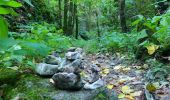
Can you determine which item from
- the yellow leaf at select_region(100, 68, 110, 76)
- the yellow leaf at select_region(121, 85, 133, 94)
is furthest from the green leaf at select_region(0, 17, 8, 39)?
the yellow leaf at select_region(100, 68, 110, 76)

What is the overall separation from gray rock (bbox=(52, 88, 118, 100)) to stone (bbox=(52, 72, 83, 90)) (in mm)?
43

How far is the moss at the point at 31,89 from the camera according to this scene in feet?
6.97

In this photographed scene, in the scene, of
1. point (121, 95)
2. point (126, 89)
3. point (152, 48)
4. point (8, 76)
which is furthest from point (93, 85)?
point (152, 48)

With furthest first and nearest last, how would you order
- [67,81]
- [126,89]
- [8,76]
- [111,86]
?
[111,86] < [126,89] < [8,76] < [67,81]

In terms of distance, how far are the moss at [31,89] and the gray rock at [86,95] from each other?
103mm

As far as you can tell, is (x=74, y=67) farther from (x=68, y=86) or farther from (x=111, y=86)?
(x=111, y=86)

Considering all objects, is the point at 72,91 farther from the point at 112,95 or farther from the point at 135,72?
the point at 135,72

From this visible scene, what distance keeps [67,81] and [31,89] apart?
33 cm

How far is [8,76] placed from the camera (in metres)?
2.46

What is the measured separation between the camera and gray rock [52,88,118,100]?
2.11m

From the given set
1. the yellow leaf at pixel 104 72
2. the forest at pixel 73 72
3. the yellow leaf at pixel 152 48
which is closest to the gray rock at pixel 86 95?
the forest at pixel 73 72

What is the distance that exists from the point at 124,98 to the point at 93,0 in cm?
1754

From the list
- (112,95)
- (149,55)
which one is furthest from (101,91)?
(149,55)

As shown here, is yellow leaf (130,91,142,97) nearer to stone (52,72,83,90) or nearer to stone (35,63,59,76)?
stone (52,72,83,90)
